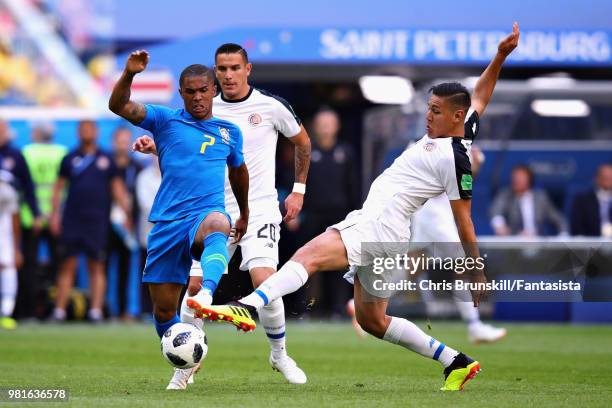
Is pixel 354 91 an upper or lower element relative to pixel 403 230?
upper

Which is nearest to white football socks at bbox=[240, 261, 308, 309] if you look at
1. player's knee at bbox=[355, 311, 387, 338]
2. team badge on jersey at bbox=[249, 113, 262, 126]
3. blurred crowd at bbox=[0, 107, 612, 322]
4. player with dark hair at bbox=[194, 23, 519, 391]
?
player with dark hair at bbox=[194, 23, 519, 391]

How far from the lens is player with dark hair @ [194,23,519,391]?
8531 mm

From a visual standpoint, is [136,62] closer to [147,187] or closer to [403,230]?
[403,230]

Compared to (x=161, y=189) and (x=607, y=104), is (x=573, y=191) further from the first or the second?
(x=161, y=189)

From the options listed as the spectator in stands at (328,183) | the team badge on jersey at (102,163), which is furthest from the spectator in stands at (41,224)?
the spectator in stands at (328,183)

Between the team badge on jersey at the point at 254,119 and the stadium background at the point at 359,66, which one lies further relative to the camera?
the stadium background at the point at 359,66

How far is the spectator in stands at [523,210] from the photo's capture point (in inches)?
742

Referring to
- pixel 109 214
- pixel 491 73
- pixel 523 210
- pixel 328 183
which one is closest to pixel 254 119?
pixel 491 73

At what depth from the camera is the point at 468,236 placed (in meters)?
8.48

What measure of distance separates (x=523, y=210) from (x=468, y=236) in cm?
1081

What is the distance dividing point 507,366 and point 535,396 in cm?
288

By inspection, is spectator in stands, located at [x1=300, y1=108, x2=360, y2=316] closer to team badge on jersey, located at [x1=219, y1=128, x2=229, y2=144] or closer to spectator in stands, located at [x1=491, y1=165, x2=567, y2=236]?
spectator in stands, located at [x1=491, y1=165, x2=567, y2=236]

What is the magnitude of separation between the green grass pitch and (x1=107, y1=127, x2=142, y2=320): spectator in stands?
214 cm

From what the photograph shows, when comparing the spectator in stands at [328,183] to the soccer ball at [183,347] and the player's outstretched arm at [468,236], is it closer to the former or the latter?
the player's outstretched arm at [468,236]
